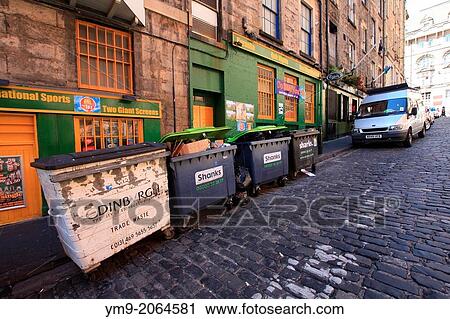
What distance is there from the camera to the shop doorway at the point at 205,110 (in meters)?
8.11

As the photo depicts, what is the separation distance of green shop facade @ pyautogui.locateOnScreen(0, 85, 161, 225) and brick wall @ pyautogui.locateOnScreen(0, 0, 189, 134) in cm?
33

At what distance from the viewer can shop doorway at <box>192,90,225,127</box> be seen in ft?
26.6

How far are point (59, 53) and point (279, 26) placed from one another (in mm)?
9534

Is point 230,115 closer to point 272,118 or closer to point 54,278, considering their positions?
point 272,118

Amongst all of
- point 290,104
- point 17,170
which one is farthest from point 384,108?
point 17,170

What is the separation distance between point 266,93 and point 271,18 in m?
3.45

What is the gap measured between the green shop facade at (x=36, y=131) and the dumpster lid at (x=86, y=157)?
260cm

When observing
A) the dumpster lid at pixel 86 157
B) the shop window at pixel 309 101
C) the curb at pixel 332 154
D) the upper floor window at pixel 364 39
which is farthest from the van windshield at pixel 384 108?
the upper floor window at pixel 364 39

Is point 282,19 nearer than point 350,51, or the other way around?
point 282,19

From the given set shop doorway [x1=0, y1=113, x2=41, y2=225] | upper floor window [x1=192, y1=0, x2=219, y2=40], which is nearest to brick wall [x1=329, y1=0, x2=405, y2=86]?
upper floor window [x1=192, y1=0, x2=219, y2=40]

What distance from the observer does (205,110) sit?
8461mm

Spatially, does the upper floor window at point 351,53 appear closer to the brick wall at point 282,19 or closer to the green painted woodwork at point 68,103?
the brick wall at point 282,19

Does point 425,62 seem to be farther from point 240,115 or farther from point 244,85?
point 240,115

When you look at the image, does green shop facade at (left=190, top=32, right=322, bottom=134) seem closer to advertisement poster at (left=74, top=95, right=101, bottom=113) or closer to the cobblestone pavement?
advertisement poster at (left=74, top=95, right=101, bottom=113)
